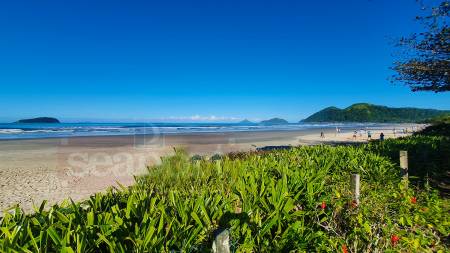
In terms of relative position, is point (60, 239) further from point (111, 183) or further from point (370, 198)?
point (111, 183)

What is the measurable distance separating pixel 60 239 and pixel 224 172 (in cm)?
300

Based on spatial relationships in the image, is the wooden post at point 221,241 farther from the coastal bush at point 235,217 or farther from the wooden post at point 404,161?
the wooden post at point 404,161

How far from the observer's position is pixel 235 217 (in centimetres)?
297

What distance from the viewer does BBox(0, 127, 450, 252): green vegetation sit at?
2.23 meters

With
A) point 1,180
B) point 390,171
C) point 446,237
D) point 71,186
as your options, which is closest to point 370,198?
point 446,237

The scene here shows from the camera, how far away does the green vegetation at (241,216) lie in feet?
7.31

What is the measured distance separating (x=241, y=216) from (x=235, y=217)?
62 mm

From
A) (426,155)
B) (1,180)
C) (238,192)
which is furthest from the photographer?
(1,180)

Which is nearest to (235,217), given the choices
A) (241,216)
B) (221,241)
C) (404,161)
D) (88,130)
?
(241,216)

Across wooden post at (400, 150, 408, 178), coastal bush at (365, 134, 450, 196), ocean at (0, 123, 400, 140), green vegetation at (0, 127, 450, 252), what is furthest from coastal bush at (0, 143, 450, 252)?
ocean at (0, 123, 400, 140)

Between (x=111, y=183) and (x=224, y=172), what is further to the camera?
(x=111, y=183)

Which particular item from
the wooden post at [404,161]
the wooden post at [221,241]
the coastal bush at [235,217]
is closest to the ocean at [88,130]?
the coastal bush at [235,217]

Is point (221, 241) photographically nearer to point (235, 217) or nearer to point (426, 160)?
point (235, 217)

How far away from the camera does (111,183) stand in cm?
1090
